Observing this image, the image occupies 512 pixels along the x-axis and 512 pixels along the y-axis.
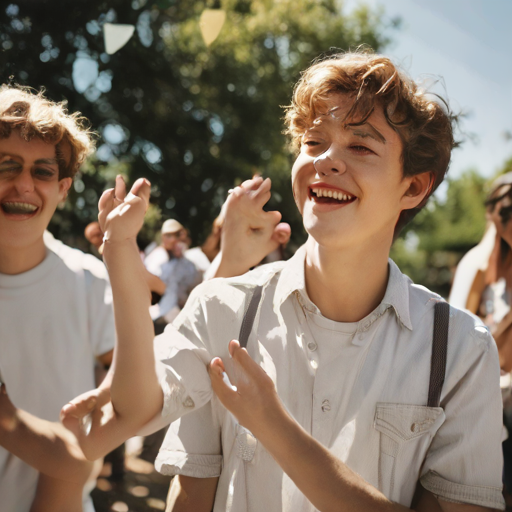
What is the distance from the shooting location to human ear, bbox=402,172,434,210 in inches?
66.1

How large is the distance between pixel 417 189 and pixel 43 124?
1265 millimetres

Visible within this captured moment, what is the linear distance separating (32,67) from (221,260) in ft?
14.2

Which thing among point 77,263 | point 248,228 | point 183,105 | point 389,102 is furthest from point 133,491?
point 183,105

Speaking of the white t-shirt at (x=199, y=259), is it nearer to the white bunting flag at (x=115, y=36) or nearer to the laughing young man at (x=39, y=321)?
the white bunting flag at (x=115, y=36)

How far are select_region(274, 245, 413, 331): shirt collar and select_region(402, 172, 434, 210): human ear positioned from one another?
0.21 m

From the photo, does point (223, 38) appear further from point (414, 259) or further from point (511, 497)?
point (414, 259)

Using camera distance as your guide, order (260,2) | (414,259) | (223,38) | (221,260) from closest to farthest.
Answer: (221,260) → (223,38) → (260,2) → (414,259)

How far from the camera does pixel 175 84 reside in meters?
10.1

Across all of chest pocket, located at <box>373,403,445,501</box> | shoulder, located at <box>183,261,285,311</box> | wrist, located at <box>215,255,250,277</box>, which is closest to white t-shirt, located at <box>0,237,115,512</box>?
wrist, located at <box>215,255,250,277</box>

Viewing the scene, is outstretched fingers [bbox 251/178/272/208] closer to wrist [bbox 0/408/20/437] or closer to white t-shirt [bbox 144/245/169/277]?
wrist [bbox 0/408/20/437]

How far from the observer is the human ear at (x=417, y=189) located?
1.68 meters

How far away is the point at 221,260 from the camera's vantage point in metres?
1.95

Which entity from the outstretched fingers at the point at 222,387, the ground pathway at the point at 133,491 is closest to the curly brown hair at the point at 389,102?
the outstretched fingers at the point at 222,387

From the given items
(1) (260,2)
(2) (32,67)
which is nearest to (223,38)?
(1) (260,2)
